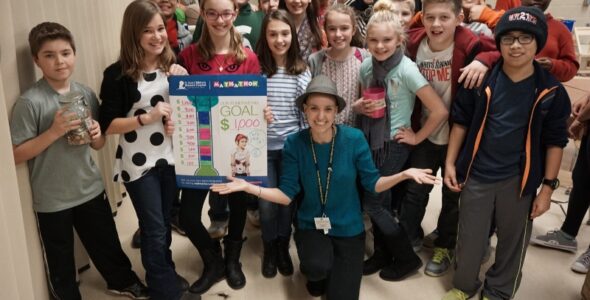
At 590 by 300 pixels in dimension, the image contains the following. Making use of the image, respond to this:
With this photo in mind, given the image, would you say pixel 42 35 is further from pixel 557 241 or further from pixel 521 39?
pixel 557 241

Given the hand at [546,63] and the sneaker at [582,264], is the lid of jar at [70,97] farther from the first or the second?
the sneaker at [582,264]

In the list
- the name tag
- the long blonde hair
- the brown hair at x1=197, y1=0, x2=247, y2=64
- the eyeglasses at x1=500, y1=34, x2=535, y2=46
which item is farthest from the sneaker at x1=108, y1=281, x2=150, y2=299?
the eyeglasses at x1=500, y1=34, x2=535, y2=46

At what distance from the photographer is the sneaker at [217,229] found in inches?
121

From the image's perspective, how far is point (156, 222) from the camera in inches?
87.7

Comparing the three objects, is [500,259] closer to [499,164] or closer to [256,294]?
[499,164]

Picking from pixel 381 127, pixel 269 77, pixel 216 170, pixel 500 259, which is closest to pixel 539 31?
pixel 381 127

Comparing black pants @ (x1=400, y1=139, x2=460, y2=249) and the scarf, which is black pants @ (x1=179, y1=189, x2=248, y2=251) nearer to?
the scarf

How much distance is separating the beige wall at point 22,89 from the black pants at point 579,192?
115 inches

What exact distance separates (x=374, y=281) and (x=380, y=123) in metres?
0.92

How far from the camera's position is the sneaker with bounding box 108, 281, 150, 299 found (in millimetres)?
2457

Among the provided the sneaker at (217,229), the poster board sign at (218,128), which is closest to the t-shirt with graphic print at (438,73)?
the poster board sign at (218,128)

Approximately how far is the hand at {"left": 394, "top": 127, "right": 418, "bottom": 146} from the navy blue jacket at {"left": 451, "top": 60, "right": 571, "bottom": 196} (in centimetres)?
25

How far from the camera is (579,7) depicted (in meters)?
6.05

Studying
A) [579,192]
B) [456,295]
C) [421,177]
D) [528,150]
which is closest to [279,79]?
[421,177]
